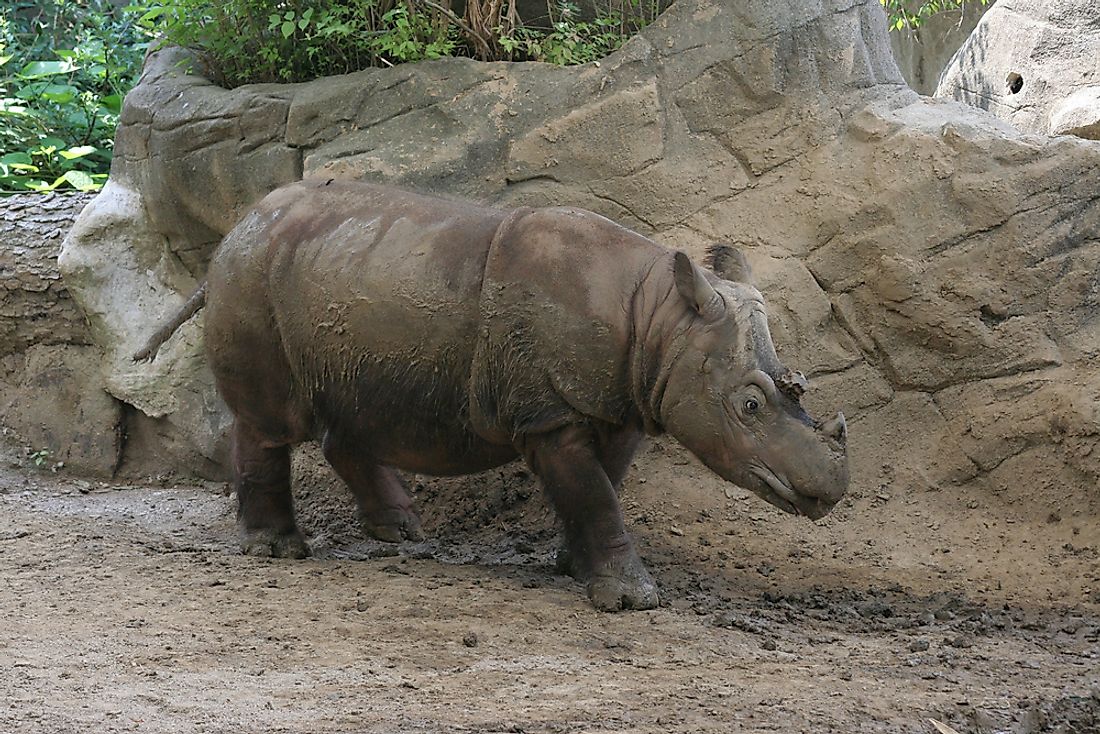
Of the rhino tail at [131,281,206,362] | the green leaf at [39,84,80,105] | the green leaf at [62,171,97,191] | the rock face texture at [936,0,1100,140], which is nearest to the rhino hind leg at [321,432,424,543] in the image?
the rhino tail at [131,281,206,362]

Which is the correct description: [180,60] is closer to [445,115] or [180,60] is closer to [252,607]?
[445,115]

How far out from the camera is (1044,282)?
6512 mm

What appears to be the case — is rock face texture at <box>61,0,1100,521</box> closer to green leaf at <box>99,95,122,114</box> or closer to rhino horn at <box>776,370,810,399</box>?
rhino horn at <box>776,370,810,399</box>

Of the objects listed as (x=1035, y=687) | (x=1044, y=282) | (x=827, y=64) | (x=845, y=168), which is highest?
(x=827, y=64)

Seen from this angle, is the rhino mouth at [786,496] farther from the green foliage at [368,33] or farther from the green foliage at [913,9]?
the green foliage at [913,9]

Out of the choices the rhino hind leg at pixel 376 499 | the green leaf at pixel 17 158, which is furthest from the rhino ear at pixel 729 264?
the green leaf at pixel 17 158

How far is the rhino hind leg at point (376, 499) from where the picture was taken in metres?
6.71

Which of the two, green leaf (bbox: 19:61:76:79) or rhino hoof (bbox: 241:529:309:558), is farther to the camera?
green leaf (bbox: 19:61:76:79)

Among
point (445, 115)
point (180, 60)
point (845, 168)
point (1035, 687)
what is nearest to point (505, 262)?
point (445, 115)

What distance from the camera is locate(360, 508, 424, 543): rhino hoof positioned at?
6762 millimetres

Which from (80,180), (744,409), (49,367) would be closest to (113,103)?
(80,180)

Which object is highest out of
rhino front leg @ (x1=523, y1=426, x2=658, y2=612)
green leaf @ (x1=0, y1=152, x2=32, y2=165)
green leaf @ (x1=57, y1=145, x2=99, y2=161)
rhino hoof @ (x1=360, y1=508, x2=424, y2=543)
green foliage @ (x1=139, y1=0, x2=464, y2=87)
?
green foliage @ (x1=139, y1=0, x2=464, y2=87)

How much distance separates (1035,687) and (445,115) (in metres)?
3.82

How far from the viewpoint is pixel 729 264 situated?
5.79 m
